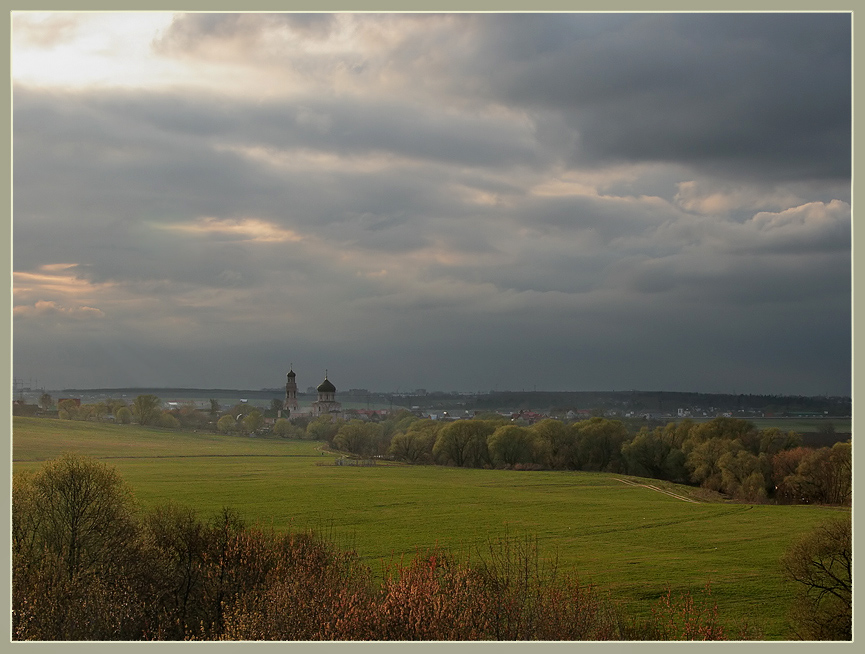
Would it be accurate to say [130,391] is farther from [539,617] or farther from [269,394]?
[539,617]

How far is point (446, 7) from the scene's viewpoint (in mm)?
7273

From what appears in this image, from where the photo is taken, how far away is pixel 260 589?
30.0 ft

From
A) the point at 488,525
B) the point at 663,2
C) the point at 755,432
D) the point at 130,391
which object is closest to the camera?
the point at 663,2

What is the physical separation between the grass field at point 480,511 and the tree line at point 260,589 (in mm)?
1052

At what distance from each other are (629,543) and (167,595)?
990 cm

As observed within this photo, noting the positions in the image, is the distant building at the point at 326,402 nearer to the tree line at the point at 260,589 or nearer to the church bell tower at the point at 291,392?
the church bell tower at the point at 291,392

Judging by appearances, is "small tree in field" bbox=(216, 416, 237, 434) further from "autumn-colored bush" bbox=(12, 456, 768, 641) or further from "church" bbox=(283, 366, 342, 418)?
"autumn-colored bush" bbox=(12, 456, 768, 641)

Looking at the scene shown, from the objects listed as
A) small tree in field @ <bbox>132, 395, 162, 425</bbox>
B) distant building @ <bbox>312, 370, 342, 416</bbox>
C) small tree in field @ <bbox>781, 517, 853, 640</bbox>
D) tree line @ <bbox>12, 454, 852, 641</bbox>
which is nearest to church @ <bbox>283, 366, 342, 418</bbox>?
distant building @ <bbox>312, 370, 342, 416</bbox>

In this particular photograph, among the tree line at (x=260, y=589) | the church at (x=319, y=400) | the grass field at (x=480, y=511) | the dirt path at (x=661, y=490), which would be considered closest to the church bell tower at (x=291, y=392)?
the church at (x=319, y=400)

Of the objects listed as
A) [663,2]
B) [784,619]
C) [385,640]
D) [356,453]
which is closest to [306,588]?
[385,640]

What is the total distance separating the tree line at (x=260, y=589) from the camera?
7.69 m

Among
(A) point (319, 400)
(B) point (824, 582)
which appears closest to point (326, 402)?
(A) point (319, 400)

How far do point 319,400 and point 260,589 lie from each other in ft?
56.2

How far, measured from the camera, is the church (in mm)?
20953
